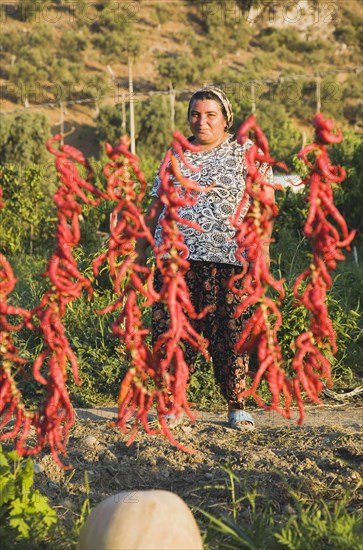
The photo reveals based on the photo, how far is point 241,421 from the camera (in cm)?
399

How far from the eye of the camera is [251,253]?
102 inches

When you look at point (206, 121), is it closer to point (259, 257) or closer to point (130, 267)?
point (259, 257)

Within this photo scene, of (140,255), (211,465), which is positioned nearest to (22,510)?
(211,465)

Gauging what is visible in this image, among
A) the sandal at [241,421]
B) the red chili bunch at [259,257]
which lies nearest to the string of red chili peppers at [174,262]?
the red chili bunch at [259,257]

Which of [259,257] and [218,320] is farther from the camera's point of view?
[218,320]

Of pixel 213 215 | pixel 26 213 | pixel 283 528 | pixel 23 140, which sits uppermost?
pixel 213 215

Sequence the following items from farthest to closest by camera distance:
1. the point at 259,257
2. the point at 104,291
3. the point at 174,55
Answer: the point at 174,55
the point at 104,291
the point at 259,257

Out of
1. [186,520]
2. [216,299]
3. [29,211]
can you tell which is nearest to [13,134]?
[29,211]

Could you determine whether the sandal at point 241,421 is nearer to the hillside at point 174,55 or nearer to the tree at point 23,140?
the tree at point 23,140

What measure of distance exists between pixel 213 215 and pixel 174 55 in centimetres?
3995

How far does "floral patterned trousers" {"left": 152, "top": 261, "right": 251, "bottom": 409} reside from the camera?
385 centimetres

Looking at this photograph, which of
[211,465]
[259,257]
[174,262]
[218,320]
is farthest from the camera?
[218,320]

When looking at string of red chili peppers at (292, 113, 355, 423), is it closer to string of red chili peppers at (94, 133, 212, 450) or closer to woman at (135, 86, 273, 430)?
string of red chili peppers at (94, 133, 212, 450)

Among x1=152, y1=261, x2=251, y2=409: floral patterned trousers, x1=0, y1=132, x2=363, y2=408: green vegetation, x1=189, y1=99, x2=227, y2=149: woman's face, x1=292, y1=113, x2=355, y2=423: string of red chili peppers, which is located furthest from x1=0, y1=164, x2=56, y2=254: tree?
x1=292, y1=113, x2=355, y2=423: string of red chili peppers
